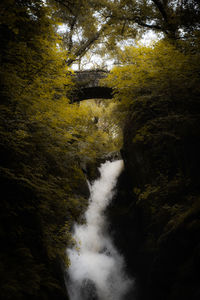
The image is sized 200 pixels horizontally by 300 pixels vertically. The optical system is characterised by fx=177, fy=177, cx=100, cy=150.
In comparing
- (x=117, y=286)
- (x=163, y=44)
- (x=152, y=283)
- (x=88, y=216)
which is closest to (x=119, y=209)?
(x=88, y=216)

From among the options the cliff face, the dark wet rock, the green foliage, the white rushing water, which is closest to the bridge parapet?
the cliff face

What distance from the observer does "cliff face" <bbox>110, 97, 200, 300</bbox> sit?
357cm

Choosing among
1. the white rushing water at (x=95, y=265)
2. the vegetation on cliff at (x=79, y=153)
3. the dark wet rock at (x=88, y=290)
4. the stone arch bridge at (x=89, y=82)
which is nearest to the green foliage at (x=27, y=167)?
the vegetation on cliff at (x=79, y=153)

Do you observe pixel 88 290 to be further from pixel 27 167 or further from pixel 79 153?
pixel 27 167

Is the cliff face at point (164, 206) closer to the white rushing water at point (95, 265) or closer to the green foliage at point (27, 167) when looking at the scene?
the white rushing water at point (95, 265)

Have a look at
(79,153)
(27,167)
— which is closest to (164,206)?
(79,153)

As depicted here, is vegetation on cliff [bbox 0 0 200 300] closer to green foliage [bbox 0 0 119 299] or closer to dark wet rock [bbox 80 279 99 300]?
green foliage [bbox 0 0 119 299]

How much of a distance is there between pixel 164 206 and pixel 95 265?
3.83m

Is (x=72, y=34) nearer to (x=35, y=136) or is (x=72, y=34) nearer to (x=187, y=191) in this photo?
(x=35, y=136)

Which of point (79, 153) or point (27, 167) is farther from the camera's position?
point (79, 153)

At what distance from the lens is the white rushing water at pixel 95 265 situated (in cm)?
569

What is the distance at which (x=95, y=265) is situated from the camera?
6.59 meters

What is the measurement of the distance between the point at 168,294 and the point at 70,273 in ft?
11.2

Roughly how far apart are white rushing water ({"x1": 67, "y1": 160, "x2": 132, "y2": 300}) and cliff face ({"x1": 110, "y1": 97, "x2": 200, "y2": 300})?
51 cm
